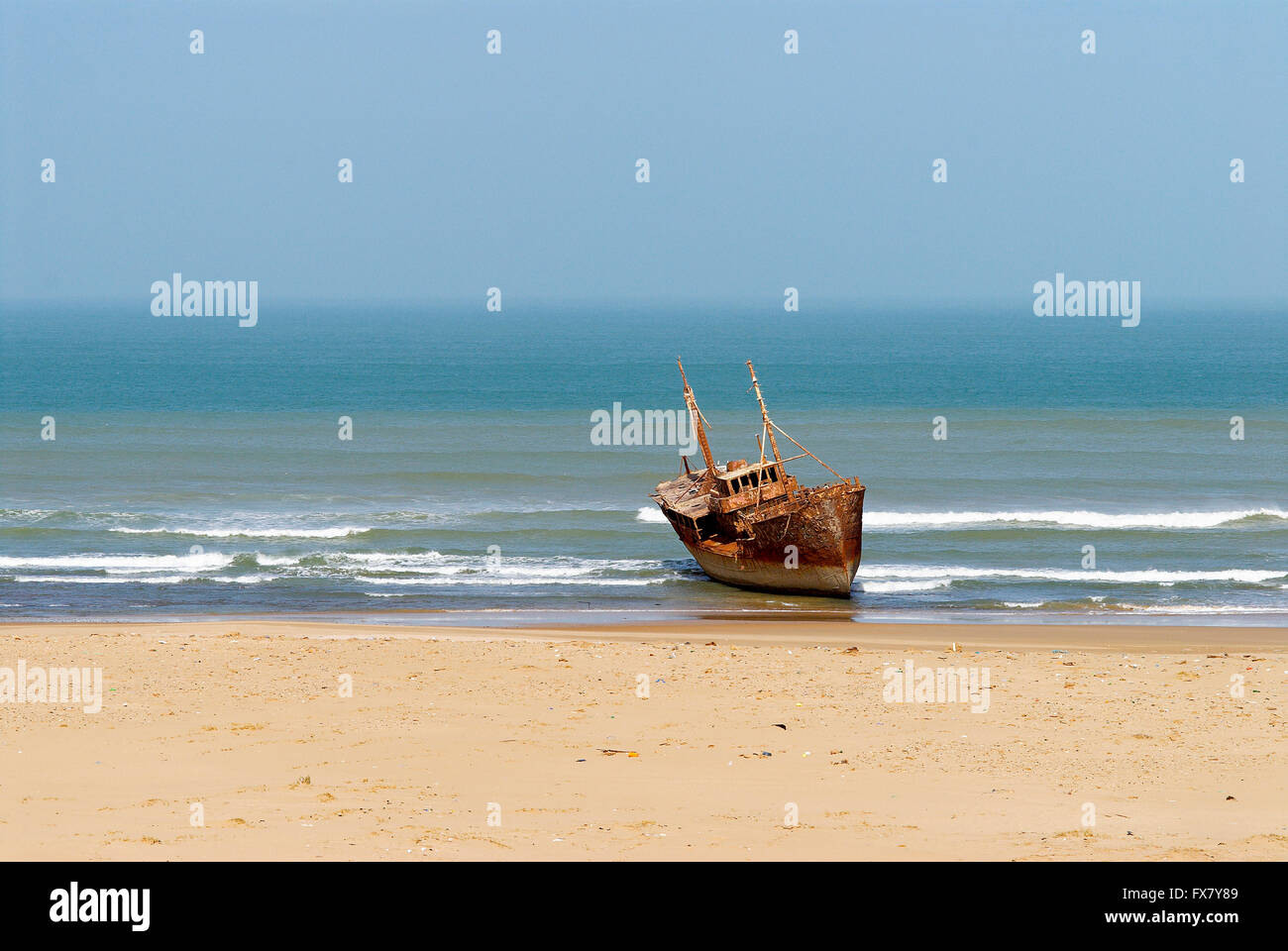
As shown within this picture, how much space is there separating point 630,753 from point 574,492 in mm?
28645

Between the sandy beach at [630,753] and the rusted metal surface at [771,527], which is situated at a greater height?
the rusted metal surface at [771,527]

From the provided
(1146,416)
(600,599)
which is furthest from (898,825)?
(1146,416)

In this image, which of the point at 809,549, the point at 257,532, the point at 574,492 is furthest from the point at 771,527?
the point at 257,532

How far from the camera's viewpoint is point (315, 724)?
14734 millimetres

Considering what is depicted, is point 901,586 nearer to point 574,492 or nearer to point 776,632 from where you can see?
point 776,632

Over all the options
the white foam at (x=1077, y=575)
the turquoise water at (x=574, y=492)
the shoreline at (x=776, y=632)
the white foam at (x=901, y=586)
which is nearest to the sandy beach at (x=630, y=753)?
the shoreline at (x=776, y=632)

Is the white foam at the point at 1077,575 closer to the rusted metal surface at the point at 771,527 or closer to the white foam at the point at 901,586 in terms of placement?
the white foam at the point at 901,586

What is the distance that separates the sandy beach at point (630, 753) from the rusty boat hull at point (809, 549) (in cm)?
579

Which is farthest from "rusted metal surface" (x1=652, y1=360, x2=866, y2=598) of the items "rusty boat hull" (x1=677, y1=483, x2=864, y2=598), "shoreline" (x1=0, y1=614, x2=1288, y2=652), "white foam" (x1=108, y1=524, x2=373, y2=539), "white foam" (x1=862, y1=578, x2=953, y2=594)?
"white foam" (x1=108, y1=524, x2=373, y2=539)

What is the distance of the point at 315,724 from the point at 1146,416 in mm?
55638

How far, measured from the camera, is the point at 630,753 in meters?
13.5

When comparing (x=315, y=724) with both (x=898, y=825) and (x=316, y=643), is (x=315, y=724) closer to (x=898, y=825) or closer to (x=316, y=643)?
(x=316, y=643)

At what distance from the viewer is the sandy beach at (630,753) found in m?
10.4

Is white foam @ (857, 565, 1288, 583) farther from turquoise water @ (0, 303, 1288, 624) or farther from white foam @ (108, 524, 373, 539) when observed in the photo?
white foam @ (108, 524, 373, 539)
